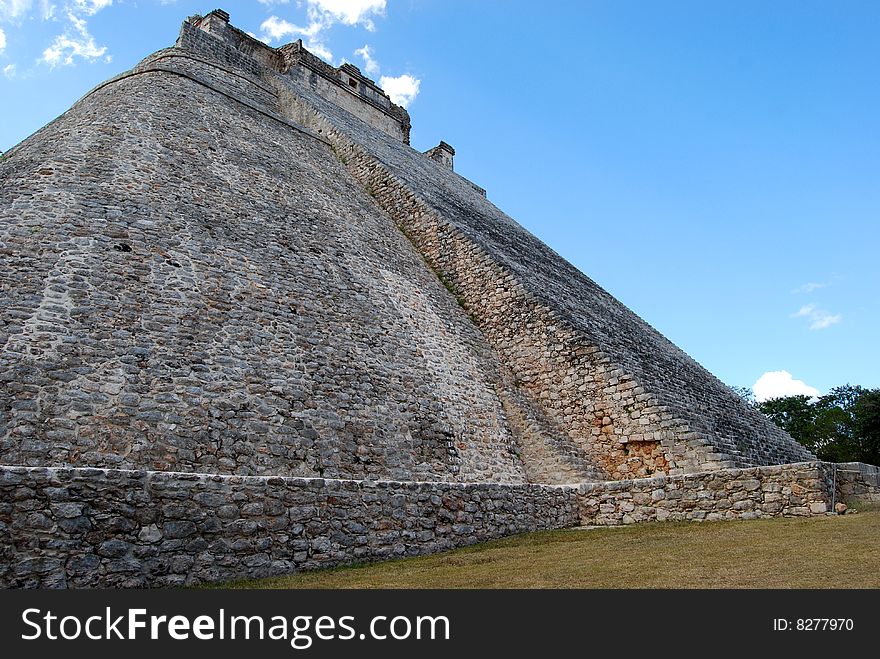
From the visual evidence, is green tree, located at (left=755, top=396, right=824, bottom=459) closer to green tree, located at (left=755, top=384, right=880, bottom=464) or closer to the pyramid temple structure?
green tree, located at (left=755, top=384, right=880, bottom=464)

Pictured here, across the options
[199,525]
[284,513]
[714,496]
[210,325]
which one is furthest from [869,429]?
[199,525]

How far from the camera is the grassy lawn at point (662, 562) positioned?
A: 4.39m

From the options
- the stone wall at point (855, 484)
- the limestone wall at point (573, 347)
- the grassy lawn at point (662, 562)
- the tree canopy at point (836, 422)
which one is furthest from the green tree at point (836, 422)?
the grassy lawn at point (662, 562)

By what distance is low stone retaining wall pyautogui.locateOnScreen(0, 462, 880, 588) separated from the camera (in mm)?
4293

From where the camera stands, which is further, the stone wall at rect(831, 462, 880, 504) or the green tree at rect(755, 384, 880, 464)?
the green tree at rect(755, 384, 880, 464)

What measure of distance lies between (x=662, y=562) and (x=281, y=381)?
14.1ft

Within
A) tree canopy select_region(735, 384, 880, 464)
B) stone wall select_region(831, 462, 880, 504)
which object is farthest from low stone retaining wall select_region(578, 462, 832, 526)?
tree canopy select_region(735, 384, 880, 464)

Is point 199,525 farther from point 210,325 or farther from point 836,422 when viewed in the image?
point 836,422

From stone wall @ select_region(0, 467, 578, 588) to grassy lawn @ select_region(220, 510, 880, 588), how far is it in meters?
0.24

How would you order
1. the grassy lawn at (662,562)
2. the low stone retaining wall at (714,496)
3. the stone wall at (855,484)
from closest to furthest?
the grassy lawn at (662,562) → the low stone retaining wall at (714,496) → the stone wall at (855,484)

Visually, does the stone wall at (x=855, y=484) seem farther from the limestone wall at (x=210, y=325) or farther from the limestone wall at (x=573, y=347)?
the limestone wall at (x=210, y=325)

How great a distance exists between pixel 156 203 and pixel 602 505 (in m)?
7.10

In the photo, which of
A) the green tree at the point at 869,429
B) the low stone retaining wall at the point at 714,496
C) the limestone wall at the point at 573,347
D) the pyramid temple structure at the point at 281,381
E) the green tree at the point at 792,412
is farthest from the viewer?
the green tree at the point at 792,412

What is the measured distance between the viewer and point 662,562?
17.0 feet
